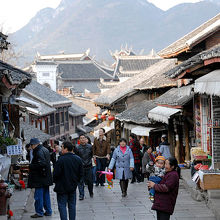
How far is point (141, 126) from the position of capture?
24.8 m

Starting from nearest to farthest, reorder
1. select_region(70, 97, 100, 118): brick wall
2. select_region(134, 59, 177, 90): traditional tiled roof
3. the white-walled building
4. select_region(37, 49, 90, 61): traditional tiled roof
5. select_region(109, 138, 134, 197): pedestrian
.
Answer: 1. select_region(109, 138, 134, 197): pedestrian
2. select_region(134, 59, 177, 90): traditional tiled roof
3. the white-walled building
4. select_region(70, 97, 100, 118): brick wall
5. select_region(37, 49, 90, 61): traditional tiled roof

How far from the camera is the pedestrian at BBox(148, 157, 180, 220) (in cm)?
745

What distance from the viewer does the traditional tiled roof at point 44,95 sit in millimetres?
44281

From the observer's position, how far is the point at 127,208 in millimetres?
11570

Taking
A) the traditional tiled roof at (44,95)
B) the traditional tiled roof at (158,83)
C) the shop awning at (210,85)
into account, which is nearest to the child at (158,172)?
the shop awning at (210,85)

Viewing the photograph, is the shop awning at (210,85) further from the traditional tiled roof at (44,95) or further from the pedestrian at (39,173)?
the traditional tiled roof at (44,95)

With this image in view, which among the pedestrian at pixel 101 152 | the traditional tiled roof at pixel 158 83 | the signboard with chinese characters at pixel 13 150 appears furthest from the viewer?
the traditional tiled roof at pixel 158 83

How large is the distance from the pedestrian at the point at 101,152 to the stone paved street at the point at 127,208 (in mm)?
1607

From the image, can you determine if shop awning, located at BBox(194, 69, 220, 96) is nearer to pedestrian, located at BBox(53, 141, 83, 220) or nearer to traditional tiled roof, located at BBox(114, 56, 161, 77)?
pedestrian, located at BBox(53, 141, 83, 220)

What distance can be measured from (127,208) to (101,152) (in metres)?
4.26

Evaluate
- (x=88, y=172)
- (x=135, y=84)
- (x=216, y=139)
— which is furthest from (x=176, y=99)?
(x=135, y=84)

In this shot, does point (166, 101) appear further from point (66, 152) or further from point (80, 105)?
point (80, 105)

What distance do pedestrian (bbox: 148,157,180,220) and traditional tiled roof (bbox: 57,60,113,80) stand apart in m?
70.2

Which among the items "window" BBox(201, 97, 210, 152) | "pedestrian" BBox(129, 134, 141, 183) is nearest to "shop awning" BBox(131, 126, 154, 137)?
"pedestrian" BBox(129, 134, 141, 183)
